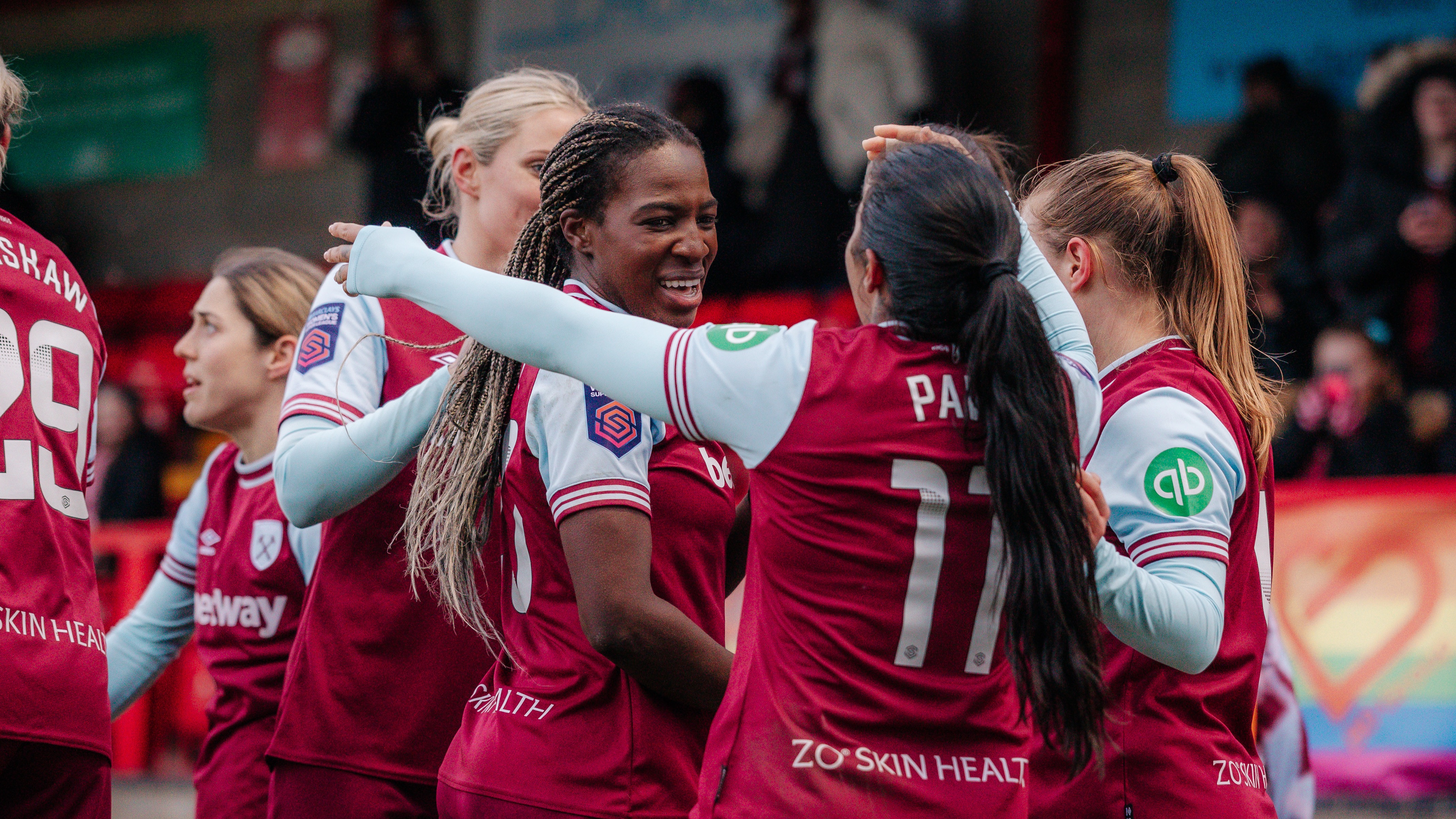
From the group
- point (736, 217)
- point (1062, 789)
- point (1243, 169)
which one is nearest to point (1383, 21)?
point (1243, 169)

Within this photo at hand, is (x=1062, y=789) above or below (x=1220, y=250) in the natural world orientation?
below

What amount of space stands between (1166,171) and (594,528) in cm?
125

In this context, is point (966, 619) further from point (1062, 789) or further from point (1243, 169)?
point (1243, 169)

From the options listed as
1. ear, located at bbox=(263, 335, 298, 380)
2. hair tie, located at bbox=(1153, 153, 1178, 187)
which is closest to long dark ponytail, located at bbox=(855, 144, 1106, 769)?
hair tie, located at bbox=(1153, 153, 1178, 187)

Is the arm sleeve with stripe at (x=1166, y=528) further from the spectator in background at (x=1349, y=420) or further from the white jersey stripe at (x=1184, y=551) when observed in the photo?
the spectator in background at (x=1349, y=420)

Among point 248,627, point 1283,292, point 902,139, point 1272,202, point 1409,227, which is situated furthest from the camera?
point 1272,202

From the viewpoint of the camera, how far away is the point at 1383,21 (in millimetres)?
8211

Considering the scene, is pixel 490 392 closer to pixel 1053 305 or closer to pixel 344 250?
pixel 344 250

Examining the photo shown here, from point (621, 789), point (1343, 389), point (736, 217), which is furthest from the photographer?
point (736, 217)

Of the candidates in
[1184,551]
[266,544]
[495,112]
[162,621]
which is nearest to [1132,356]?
[1184,551]

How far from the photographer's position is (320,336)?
2.82 m

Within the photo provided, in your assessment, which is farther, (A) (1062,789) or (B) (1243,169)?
(B) (1243,169)

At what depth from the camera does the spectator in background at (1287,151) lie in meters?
7.39

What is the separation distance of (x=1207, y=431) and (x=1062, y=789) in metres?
0.63
